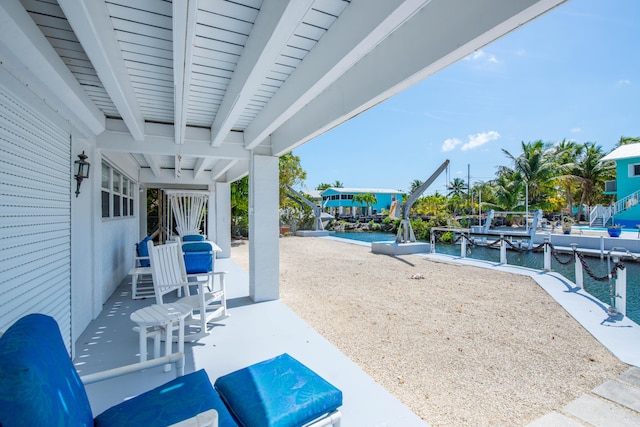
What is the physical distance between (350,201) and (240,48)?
3474 centimetres

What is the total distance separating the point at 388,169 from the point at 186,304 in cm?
6626

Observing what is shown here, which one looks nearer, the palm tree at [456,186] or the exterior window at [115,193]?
the exterior window at [115,193]

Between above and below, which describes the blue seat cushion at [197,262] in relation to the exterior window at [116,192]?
below

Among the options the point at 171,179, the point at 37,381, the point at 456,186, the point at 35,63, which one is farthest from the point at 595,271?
the point at 456,186

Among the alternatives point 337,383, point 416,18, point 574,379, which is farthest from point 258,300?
point 416,18

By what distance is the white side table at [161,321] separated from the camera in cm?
281

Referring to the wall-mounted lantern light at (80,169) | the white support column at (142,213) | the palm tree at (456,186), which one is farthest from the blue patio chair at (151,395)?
the palm tree at (456,186)

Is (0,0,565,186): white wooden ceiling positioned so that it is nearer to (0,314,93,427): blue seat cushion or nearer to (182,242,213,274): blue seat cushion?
(0,314,93,427): blue seat cushion

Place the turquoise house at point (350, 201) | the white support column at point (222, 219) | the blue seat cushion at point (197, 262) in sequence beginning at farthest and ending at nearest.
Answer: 1. the turquoise house at point (350, 201)
2. the white support column at point (222, 219)
3. the blue seat cushion at point (197, 262)

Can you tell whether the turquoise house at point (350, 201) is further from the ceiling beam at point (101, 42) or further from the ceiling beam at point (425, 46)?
the ceiling beam at point (101, 42)

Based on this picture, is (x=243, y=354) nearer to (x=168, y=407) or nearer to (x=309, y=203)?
(x=168, y=407)

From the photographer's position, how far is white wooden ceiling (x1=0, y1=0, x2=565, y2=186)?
1.67 meters

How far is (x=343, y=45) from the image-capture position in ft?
6.68

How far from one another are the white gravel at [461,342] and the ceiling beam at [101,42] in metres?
3.48
